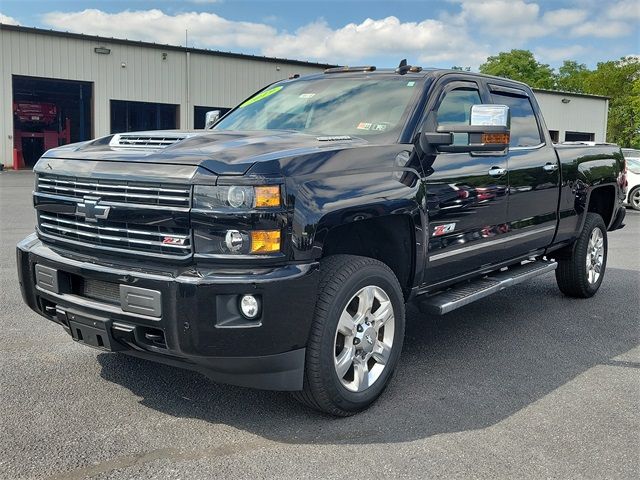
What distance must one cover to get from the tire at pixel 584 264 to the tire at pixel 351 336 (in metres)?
3.28

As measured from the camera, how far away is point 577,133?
45938mm

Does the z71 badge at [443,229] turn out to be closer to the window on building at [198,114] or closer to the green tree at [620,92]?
the window on building at [198,114]

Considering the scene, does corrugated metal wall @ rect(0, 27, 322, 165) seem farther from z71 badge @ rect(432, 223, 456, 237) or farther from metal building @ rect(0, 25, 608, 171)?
z71 badge @ rect(432, 223, 456, 237)

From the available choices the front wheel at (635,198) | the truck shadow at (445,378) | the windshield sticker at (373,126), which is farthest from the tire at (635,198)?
the windshield sticker at (373,126)

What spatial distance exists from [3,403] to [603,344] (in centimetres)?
421

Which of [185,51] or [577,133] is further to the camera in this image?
[577,133]

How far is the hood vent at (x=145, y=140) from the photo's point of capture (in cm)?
356

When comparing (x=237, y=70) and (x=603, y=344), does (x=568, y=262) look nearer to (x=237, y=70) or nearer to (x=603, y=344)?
(x=603, y=344)

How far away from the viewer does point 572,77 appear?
9788 cm

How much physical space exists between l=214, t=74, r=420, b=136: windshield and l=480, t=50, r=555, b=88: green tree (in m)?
81.1

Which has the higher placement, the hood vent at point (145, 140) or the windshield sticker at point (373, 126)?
the windshield sticker at point (373, 126)

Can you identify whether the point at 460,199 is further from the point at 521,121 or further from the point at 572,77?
the point at 572,77

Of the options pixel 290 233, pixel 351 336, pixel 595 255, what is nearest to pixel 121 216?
pixel 290 233

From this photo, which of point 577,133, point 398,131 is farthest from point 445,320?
point 577,133
